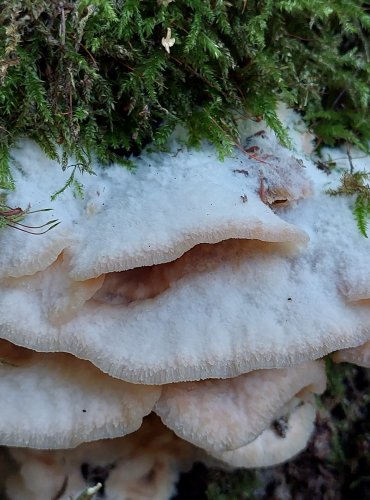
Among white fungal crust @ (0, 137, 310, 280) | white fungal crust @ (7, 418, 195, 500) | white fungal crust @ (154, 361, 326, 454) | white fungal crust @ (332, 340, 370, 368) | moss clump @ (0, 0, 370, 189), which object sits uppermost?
moss clump @ (0, 0, 370, 189)

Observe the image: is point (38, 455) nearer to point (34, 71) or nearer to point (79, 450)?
point (79, 450)

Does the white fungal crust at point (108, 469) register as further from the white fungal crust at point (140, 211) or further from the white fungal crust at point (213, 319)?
the white fungal crust at point (140, 211)

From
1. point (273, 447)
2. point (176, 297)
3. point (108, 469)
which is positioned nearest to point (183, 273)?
point (176, 297)

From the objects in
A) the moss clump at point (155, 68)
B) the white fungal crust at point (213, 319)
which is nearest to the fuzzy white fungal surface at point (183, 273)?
the white fungal crust at point (213, 319)

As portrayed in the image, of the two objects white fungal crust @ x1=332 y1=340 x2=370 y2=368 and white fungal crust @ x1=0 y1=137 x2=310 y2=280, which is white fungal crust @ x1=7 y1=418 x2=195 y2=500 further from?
white fungal crust @ x1=0 y1=137 x2=310 y2=280

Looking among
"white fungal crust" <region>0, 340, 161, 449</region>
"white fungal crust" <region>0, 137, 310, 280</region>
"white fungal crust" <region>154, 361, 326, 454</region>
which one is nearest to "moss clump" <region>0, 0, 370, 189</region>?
"white fungal crust" <region>0, 137, 310, 280</region>

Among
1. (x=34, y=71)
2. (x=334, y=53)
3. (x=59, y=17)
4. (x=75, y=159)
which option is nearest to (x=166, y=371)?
(x=75, y=159)
